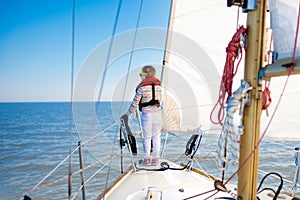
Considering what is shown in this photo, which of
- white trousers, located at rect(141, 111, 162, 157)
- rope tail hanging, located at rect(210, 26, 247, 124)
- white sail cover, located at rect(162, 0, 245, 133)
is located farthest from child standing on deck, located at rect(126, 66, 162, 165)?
rope tail hanging, located at rect(210, 26, 247, 124)

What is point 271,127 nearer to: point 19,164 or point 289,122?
point 289,122

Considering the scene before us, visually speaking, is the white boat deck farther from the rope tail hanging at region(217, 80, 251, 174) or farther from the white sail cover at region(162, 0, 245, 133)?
the white sail cover at region(162, 0, 245, 133)

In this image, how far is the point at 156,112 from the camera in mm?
2566

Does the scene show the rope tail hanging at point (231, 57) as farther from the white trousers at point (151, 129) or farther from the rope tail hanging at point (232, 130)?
the white trousers at point (151, 129)

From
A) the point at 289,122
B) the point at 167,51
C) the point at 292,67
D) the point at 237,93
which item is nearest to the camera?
the point at 292,67

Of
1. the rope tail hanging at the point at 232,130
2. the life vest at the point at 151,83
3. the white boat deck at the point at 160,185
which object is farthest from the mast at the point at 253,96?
the life vest at the point at 151,83

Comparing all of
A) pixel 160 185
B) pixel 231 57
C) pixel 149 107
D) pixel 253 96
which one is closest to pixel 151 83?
pixel 149 107

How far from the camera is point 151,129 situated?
261 cm

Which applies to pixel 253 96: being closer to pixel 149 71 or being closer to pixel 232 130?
pixel 232 130

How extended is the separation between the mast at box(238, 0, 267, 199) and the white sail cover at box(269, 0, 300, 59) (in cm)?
13

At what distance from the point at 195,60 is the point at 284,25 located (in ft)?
5.48

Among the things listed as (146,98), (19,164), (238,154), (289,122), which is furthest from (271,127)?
(19,164)

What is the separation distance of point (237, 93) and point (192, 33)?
1890mm

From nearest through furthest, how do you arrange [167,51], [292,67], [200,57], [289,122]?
1. [292,67]
2. [289,122]
3. [200,57]
4. [167,51]
